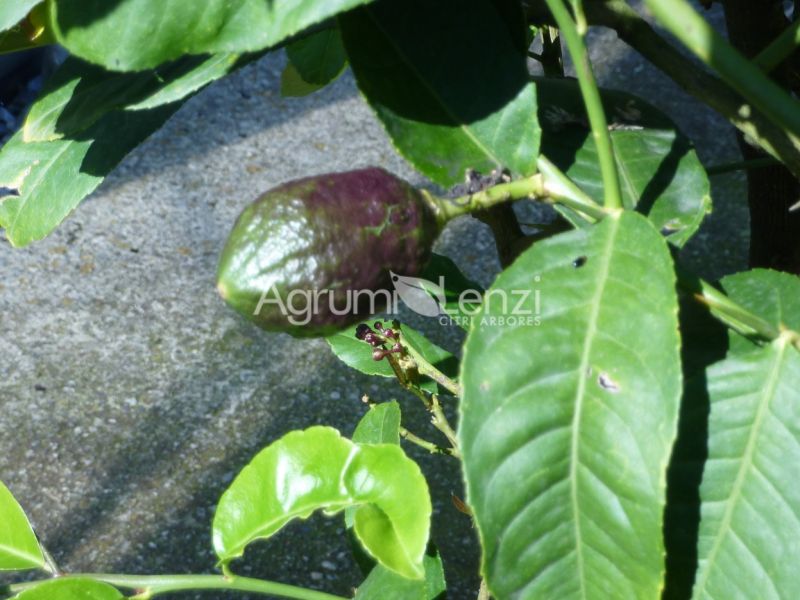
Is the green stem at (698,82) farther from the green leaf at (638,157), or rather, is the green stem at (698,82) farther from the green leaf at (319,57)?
the green leaf at (319,57)

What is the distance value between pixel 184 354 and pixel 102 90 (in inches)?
50.2

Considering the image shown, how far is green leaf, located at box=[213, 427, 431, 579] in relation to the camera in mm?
474

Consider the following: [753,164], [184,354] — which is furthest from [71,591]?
[184,354]

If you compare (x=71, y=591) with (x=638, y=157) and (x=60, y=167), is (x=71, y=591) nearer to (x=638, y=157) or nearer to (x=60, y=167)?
(x=60, y=167)

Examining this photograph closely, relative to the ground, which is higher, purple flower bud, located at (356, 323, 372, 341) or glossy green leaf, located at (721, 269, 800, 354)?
glossy green leaf, located at (721, 269, 800, 354)

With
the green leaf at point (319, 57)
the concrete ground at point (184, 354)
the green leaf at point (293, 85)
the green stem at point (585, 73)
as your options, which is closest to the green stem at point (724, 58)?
the green stem at point (585, 73)

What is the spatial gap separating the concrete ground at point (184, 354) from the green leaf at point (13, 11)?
3.50 ft

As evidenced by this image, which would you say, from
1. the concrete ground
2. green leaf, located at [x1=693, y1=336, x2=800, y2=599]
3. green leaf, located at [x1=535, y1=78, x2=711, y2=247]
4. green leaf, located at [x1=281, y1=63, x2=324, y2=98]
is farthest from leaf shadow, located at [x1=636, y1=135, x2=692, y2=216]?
the concrete ground

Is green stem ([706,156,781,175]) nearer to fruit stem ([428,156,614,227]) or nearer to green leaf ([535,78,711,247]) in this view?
green leaf ([535,78,711,247])

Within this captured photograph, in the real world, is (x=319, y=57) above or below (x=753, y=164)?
above

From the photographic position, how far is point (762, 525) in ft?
1.48

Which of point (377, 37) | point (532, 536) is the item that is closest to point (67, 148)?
point (377, 37)

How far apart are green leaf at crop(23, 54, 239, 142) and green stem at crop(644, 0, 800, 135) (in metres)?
0.20

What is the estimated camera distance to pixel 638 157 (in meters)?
0.54
